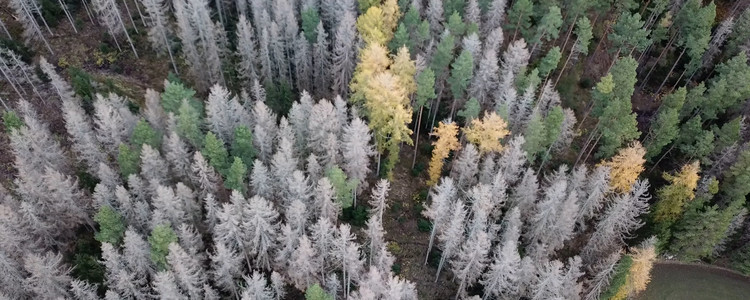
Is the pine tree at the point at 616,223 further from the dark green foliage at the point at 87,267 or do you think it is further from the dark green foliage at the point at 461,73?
the dark green foliage at the point at 87,267

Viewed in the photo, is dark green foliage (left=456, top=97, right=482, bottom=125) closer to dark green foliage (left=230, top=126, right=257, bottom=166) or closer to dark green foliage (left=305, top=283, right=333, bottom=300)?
dark green foliage (left=230, top=126, right=257, bottom=166)

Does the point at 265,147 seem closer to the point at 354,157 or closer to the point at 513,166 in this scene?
the point at 354,157

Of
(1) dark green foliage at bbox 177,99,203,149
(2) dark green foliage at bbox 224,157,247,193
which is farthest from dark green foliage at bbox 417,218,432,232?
(1) dark green foliage at bbox 177,99,203,149

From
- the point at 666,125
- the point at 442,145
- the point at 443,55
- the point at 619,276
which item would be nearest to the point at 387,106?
the point at 442,145

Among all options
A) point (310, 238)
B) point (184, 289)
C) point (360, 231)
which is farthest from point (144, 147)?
point (360, 231)

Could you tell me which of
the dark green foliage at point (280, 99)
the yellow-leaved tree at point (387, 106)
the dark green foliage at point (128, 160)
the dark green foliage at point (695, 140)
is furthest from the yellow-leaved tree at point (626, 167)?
the dark green foliage at point (128, 160)

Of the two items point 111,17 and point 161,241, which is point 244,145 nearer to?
point 161,241
